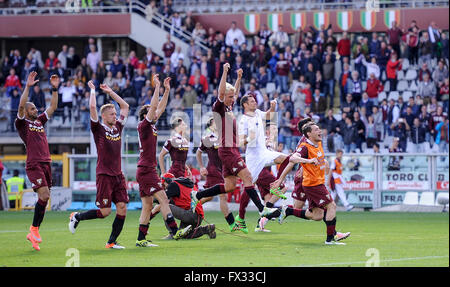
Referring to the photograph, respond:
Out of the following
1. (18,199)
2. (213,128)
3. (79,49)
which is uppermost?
(79,49)

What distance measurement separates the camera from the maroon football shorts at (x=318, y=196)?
13647mm

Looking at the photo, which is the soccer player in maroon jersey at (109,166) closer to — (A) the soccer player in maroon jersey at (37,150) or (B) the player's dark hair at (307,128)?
(A) the soccer player in maroon jersey at (37,150)

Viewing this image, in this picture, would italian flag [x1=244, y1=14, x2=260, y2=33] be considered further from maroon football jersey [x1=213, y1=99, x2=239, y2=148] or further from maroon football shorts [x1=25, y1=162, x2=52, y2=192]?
maroon football shorts [x1=25, y1=162, x2=52, y2=192]

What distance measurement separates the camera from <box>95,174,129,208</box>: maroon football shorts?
12.7 m

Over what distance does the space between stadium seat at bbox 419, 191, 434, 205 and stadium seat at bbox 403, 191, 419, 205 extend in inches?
6.0

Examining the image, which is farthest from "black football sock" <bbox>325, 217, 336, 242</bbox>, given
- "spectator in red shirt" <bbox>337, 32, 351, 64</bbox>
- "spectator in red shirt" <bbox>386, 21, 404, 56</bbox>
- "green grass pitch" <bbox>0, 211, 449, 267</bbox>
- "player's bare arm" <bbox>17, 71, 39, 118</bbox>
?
"spectator in red shirt" <bbox>386, 21, 404, 56</bbox>

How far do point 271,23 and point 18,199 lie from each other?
1440cm

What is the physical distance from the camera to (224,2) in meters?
38.8

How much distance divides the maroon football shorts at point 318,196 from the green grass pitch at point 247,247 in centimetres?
64
